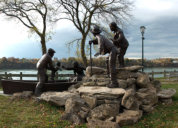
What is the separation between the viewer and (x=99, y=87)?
6402mm

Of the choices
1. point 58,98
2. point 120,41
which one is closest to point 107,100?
point 58,98

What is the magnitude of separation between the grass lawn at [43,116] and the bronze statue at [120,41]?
245cm

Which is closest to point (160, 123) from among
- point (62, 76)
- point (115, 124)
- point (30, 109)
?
point (115, 124)

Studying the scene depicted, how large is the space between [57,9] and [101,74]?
11.8 meters

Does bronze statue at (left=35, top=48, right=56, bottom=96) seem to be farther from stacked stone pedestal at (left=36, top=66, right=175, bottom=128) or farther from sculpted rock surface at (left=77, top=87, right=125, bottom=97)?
sculpted rock surface at (left=77, top=87, right=125, bottom=97)

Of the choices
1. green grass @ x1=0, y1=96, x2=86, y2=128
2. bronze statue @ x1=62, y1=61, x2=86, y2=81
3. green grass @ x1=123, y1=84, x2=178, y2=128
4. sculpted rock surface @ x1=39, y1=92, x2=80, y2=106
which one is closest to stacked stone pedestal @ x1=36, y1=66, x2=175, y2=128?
sculpted rock surface @ x1=39, y1=92, x2=80, y2=106

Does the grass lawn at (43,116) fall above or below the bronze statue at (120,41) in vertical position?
below

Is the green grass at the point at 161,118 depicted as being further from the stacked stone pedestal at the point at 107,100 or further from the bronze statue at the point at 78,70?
the bronze statue at the point at 78,70

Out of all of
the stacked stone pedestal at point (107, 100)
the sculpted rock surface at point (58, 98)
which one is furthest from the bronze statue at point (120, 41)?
the sculpted rock surface at point (58, 98)

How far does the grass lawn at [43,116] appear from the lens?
4.86 meters

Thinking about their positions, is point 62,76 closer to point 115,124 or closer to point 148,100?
point 148,100

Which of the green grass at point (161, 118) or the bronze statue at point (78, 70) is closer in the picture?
the green grass at point (161, 118)

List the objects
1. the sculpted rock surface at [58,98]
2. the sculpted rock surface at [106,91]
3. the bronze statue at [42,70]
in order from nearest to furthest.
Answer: the sculpted rock surface at [106,91] → the sculpted rock surface at [58,98] → the bronze statue at [42,70]

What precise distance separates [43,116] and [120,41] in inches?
157
